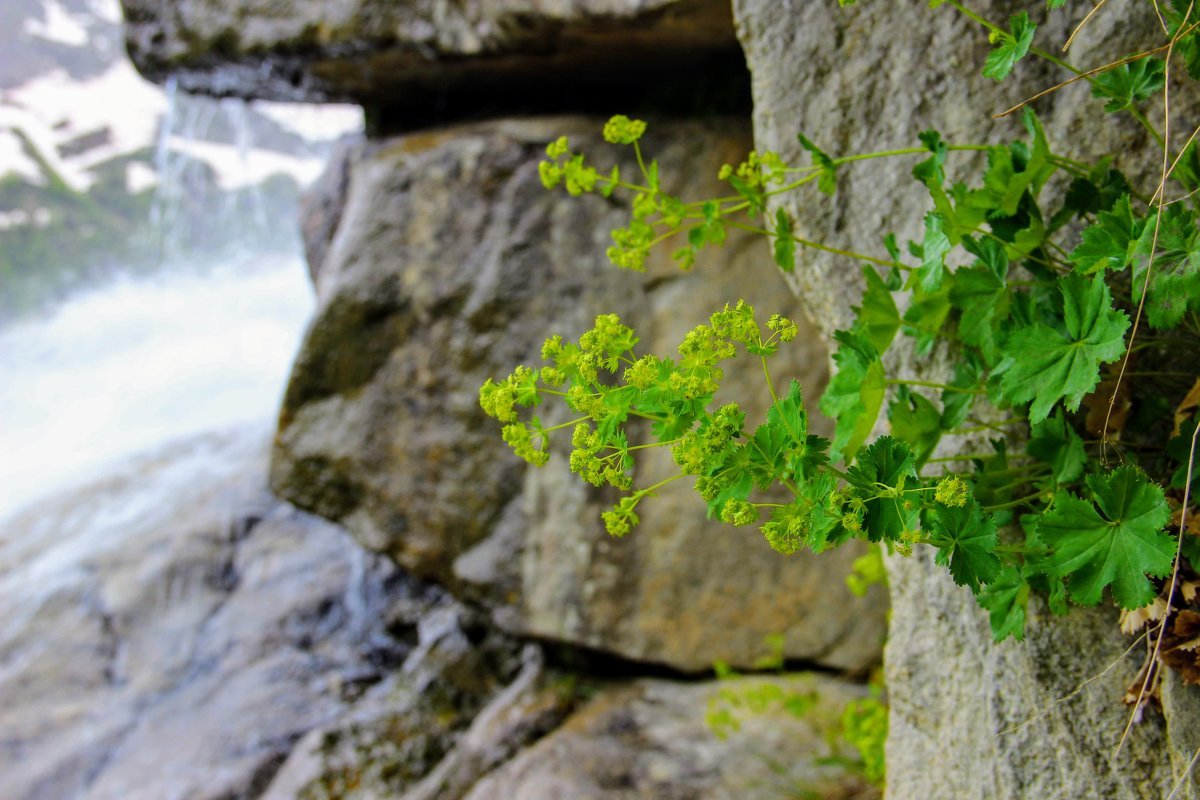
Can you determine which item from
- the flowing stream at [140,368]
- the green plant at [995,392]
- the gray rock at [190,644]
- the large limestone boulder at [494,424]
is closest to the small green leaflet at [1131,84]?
the green plant at [995,392]

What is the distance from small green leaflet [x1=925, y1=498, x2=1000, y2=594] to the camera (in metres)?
0.88

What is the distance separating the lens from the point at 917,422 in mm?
1214

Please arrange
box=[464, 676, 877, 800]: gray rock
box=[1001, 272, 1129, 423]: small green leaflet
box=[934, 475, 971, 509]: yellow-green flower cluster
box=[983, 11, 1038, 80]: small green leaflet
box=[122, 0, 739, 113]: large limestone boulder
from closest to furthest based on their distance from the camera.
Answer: box=[934, 475, 971, 509]: yellow-green flower cluster < box=[1001, 272, 1129, 423]: small green leaflet < box=[983, 11, 1038, 80]: small green leaflet < box=[464, 676, 877, 800]: gray rock < box=[122, 0, 739, 113]: large limestone boulder

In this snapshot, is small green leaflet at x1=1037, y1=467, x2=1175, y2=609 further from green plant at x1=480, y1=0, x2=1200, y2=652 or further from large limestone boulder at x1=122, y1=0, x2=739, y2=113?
large limestone boulder at x1=122, y1=0, x2=739, y2=113

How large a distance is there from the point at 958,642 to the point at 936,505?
0.63 meters

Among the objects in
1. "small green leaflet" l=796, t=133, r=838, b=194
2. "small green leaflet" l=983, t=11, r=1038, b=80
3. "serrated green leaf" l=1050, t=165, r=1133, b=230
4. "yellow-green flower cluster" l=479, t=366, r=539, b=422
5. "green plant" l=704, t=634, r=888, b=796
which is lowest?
"green plant" l=704, t=634, r=888, b=796

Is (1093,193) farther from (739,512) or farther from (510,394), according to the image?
(510,394)

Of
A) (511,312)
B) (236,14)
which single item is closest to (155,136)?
(236,14)

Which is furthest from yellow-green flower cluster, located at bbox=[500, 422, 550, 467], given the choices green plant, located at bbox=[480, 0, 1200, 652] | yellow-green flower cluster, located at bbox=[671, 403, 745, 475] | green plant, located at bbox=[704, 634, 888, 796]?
green plant, located at bbox=[704, 634, 888, 796]

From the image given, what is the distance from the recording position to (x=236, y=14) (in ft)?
9.32

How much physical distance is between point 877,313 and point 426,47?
197cm

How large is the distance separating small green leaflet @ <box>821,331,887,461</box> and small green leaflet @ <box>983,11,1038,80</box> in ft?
1.23

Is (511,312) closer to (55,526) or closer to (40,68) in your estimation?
(55,526)

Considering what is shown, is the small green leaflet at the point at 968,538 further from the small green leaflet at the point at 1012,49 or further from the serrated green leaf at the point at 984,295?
the small green leaflet at the point at 1012,49
